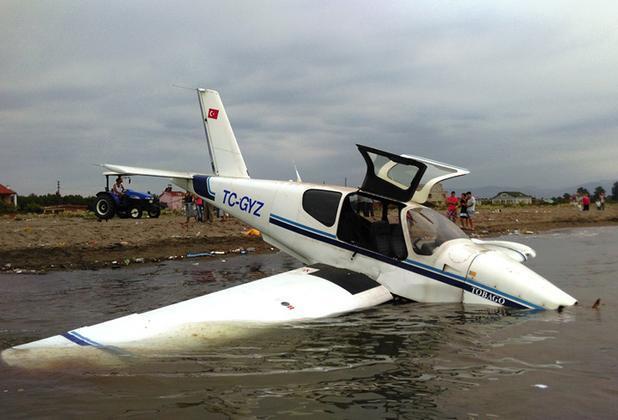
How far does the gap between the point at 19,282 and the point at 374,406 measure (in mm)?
10631

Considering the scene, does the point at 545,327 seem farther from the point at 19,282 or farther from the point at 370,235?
the point at 19,282

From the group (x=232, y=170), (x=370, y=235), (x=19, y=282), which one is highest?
(x=232, y=170)

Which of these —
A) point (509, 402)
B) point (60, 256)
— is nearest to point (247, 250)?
point (60, 256)

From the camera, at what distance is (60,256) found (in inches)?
622

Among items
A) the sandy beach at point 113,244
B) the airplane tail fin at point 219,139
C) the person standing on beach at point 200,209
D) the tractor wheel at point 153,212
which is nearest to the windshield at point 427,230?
the airplane tail fin at point 219,139

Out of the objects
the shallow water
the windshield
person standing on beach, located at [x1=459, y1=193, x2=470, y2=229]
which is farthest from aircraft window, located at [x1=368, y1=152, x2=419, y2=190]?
person standing on beach, located at [x1=459, y1=193, x2=470, y2=229]

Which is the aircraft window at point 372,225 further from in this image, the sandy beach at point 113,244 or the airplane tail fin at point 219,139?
the sandy beach at point 113,244

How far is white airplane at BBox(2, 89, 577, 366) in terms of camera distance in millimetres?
6328

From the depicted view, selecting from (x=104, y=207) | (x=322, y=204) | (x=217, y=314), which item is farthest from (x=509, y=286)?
(x=104, y=207)

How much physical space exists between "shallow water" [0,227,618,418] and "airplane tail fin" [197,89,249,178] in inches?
205

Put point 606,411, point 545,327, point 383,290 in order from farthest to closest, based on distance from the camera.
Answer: point 383,290 → point 545,327 → point 606,411

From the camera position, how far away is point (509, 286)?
24.7 ft

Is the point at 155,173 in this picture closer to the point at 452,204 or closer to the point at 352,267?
the point at 352,267

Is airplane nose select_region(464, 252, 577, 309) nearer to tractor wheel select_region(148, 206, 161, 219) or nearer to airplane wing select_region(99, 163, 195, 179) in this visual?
airplane wing select_region(99, 163, 195, 179)
